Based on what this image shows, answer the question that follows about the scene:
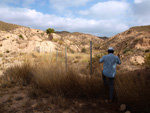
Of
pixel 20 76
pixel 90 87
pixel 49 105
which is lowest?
pixel 49 105

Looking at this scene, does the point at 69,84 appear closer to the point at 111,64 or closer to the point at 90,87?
the point at 90,87

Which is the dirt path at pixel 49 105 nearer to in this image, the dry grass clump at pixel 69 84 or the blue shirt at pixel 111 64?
the dry grass clump at pixel 69 84

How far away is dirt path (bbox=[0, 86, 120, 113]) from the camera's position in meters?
3.96

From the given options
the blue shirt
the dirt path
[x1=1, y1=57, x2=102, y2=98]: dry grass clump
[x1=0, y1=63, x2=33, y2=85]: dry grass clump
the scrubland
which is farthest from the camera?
[x1=0, y1=63, x2=33, y2=85]: dry grass clump

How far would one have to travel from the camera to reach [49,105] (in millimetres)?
4281

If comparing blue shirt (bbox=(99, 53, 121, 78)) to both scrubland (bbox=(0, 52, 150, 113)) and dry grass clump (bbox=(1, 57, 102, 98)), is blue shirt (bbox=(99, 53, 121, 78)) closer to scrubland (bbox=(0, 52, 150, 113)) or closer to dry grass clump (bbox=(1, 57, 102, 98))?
scrubland (bbox=(0, 52, 150, 113))

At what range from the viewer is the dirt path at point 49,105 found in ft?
13.0

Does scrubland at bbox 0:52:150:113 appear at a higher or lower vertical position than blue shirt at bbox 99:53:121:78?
lower

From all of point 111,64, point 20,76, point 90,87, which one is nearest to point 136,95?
point 111,64

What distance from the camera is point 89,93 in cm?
475

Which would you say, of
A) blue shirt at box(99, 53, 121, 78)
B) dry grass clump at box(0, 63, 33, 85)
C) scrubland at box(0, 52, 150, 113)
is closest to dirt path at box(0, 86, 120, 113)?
scrubland at box(0, 52, 150, 113)

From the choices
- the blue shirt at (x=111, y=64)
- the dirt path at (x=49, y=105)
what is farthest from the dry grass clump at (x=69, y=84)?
the blue shirt at (x=111, y=64)

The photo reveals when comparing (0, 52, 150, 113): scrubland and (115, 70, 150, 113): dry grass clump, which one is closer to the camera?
(115, 70, 150, 113): dry grass clump

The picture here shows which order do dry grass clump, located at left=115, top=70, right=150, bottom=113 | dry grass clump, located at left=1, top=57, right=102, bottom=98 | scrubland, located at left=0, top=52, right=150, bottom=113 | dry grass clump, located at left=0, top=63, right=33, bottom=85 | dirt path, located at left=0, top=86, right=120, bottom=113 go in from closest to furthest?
dry grass clump, located at left=115, top=70, right=150, bottom=113 → scrubland, located at left=0, top=52, right=150, bottom=113 → dirt path, located at left=0, top=86, right=120, bottom=113 → dry grass clump, located at left=1, top=57, right=102, bottom=98 → dry grass clump, located at left=0, top=63, right=33, bottom=85
